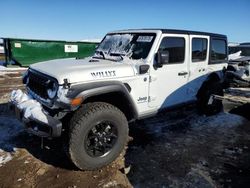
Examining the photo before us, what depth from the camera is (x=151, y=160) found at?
12.9 ft

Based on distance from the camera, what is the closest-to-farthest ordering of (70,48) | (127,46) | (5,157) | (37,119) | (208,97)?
1. (37,119)
2. (5,157)
3. (127,46)
4. (208,97)
5. (70,48)

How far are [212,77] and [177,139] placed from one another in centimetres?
194

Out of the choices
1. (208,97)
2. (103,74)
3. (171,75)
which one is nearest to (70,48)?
(208,97)

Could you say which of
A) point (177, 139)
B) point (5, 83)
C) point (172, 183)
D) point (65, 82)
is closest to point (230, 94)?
point (177, 139)

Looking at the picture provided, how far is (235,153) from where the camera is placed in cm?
426

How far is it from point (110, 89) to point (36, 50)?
1199cm

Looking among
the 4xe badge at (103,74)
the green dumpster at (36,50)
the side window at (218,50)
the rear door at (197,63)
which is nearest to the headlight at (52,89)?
the 4xe badge at (103,74)

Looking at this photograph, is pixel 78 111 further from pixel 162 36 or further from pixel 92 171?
pixel 162 36

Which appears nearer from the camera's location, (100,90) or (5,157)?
(100,90)

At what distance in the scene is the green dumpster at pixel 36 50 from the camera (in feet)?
44.5

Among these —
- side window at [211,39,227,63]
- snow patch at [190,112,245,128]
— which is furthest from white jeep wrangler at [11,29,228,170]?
snow patch at [190,112,245,128]

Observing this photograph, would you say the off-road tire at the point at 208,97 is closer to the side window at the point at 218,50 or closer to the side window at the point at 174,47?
the side window at the point at 218,50

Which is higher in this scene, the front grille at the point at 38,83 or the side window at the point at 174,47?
the side window at the point at 174,47

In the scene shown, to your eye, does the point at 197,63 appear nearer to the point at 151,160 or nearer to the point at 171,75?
the point at 171,75
